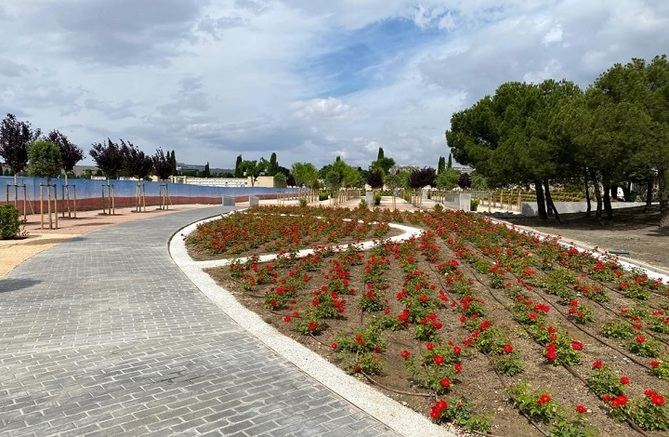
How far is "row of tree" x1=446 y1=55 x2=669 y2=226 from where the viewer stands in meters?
20.4

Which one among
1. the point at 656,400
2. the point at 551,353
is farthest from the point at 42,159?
the point at 656,400

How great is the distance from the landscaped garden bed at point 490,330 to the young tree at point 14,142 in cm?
1720

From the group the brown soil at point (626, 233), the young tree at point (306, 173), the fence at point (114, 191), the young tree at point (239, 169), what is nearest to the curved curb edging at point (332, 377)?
the brown soil at point (626, 233)

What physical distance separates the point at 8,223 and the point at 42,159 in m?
4.66

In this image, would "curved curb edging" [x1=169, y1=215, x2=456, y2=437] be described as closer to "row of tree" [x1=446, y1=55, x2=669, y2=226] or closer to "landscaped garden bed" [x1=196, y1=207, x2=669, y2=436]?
"landscaped garden bed" [x1=196, y1=207, x2=669, y2=436]

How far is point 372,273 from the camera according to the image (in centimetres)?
1009

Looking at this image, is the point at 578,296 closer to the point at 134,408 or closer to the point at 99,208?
the point at 134,408

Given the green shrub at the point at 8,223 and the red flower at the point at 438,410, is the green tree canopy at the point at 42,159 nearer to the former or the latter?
the green shrub at the point at 8,223

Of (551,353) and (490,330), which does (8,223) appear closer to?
(490,330)

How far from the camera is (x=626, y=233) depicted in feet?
69.3

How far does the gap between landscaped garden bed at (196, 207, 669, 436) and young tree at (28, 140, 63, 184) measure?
43.4ft

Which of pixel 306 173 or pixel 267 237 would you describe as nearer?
pixel 267 237

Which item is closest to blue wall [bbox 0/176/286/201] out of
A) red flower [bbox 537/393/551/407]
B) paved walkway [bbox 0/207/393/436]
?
paved walkway [bbox 0/207/393/436]

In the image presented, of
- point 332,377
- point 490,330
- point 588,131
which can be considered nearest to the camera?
point 332,377
